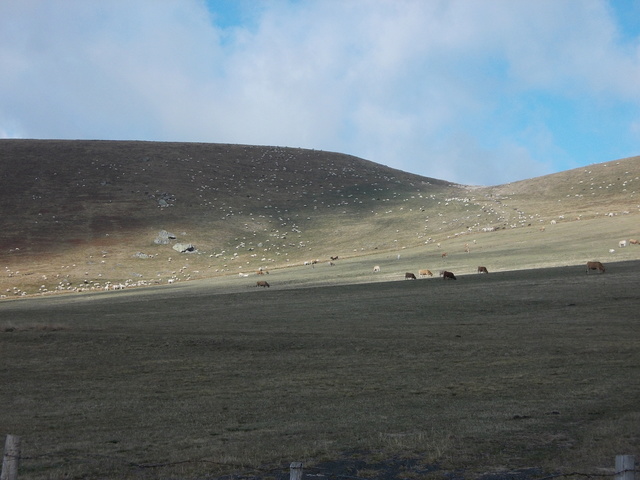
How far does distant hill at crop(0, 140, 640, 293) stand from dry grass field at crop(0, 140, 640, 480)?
763 millimetres

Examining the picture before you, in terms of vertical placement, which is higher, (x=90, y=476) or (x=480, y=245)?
(x=480, y=245)

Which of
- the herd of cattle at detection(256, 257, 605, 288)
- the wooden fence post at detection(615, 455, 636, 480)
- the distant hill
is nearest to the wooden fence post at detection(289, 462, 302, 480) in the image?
the wooden fence post at detection(615, 455, 636, 480)

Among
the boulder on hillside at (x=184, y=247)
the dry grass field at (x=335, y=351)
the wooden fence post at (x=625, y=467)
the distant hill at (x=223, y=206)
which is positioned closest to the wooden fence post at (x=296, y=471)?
the dry grass field at (x=335, y=351)

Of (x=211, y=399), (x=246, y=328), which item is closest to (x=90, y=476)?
(x=211, y=399)

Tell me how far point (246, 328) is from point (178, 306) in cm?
1303

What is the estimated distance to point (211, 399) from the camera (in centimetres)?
1827

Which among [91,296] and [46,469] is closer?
[46,469]

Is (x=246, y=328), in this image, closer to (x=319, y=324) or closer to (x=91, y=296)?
(x=319, y=324)

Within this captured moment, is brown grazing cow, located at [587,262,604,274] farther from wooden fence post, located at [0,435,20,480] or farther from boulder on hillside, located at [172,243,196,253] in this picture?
boulder on hillside, located at [172,243,196,253]

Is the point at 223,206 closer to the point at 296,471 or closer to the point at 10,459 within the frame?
the point at 10,459

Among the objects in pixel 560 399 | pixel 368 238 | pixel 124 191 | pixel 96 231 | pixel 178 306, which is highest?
pixel 124 191

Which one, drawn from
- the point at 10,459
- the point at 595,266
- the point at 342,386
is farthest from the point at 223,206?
the point at 10,459

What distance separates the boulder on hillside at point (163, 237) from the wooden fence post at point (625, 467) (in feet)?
281

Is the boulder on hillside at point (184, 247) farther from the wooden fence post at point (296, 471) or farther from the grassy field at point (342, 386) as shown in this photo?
the wooden fence post at point (296, 471)
